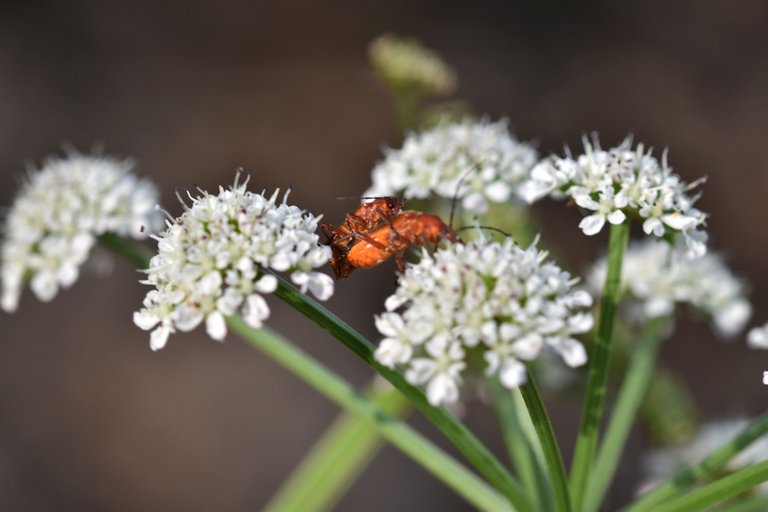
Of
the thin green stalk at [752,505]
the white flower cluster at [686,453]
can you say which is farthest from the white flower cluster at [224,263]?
the white flower cluster at [686,453]

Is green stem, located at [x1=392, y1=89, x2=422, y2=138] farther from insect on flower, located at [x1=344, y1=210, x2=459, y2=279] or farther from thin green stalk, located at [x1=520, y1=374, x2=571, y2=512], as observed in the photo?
thin green stalk, located at [x1=520, y1=374, x2=571, y2=512]

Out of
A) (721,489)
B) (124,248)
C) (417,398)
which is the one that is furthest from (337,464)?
(721,489)

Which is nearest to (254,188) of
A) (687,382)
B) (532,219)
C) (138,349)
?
(138,349)

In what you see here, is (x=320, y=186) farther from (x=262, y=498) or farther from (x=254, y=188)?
(x=262, y=498)

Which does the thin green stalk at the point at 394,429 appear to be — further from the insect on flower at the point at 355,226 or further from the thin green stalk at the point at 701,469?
the insect on flower at the point at 355,226

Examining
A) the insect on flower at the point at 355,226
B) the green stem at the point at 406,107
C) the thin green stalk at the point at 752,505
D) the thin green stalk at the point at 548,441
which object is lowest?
the thin green stalk at the point at 548,441

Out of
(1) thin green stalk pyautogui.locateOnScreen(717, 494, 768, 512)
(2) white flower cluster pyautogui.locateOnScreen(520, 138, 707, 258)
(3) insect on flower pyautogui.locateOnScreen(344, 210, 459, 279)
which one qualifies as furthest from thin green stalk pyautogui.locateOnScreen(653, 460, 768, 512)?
(3) insect on flower pyautogui.locateOnScreen(344, 210, 459, 279)
